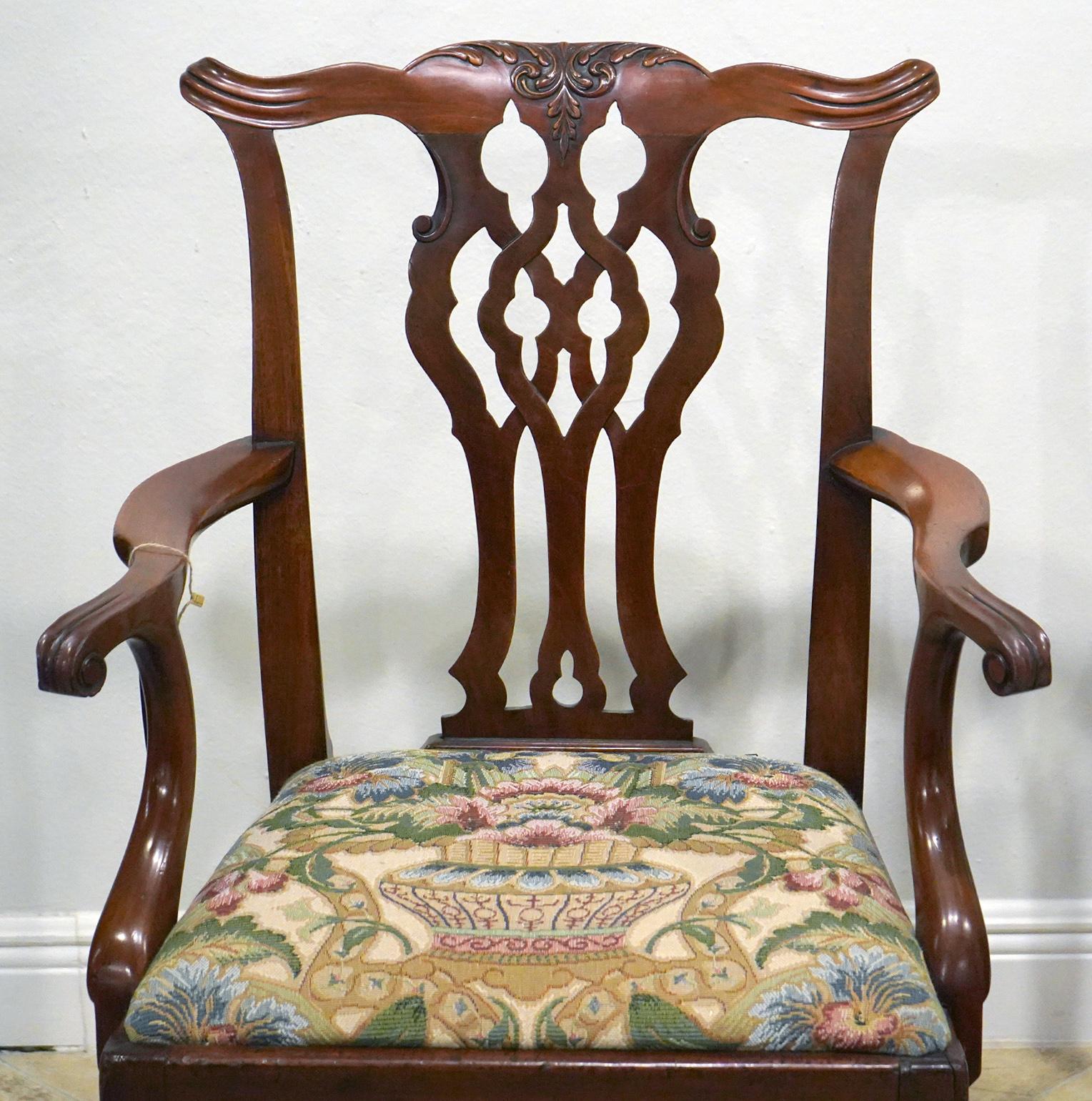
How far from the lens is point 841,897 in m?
0.78

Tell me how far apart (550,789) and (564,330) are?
1.28 feet

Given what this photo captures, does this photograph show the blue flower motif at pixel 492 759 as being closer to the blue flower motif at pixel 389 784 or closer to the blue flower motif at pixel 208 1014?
the blue flower motif at pixel 389 784

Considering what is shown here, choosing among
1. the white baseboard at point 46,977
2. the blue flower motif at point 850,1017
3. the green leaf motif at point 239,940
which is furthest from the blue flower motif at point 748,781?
the white baseboard at point 46,977

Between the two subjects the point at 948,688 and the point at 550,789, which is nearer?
the point at 948,688

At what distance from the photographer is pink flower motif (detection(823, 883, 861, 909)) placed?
775 millimetres

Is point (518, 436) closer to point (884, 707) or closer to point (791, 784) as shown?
point (791, 784)

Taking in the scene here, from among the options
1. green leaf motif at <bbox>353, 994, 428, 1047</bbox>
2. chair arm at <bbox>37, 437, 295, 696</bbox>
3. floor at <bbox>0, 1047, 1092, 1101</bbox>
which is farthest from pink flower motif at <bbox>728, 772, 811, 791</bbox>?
floor at <bbox>0, 1047, 1092, 1101</bbox>

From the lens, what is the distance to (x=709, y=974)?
72cm

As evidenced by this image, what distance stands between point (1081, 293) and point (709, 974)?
3.22 feet

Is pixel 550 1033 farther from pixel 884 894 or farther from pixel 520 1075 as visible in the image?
pixel 884 894

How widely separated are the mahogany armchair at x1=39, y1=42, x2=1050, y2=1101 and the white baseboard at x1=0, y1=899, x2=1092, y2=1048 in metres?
0.62

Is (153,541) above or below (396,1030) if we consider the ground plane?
above

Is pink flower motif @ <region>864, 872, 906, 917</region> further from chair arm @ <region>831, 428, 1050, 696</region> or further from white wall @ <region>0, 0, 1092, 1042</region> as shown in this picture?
white wall @ <region>0, 0, 1092, 1042</region>

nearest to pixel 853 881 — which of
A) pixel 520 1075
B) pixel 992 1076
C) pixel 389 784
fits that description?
pixel 520 1075
